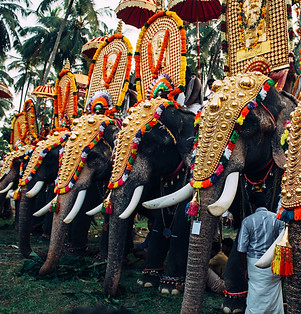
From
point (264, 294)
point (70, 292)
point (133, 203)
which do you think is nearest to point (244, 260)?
point (264, 294)

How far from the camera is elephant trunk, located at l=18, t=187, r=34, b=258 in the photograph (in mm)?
5879

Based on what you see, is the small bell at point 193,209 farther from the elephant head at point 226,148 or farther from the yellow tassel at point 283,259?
the yellow tassel at point 283,259

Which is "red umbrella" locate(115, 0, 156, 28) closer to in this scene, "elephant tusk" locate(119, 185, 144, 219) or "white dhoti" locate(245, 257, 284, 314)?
"elephant tusk" locate(119, 185, 144, 219)

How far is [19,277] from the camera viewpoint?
488 cm

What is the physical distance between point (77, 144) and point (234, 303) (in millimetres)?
3049

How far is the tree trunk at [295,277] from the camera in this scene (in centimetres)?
206

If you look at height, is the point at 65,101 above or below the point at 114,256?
above

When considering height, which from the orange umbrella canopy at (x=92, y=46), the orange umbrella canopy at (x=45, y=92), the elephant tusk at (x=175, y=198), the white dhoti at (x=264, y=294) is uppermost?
the orange umbrella canopy at (x=92, y=46)

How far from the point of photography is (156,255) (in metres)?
4.86

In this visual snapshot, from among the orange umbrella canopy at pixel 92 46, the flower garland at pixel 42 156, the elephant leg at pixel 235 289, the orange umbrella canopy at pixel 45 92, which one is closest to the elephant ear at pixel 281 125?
the elephant leg at pixel 235 289

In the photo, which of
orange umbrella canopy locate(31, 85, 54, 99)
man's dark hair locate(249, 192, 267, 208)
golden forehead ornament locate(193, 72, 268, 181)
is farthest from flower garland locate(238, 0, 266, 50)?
orange umbrella canopy locate(31, 85, 54, 99)

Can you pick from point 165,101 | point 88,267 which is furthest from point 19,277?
point 165,101

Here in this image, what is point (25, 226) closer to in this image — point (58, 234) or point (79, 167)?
point (58, 234)

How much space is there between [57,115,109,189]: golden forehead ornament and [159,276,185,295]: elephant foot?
73.9 inches
